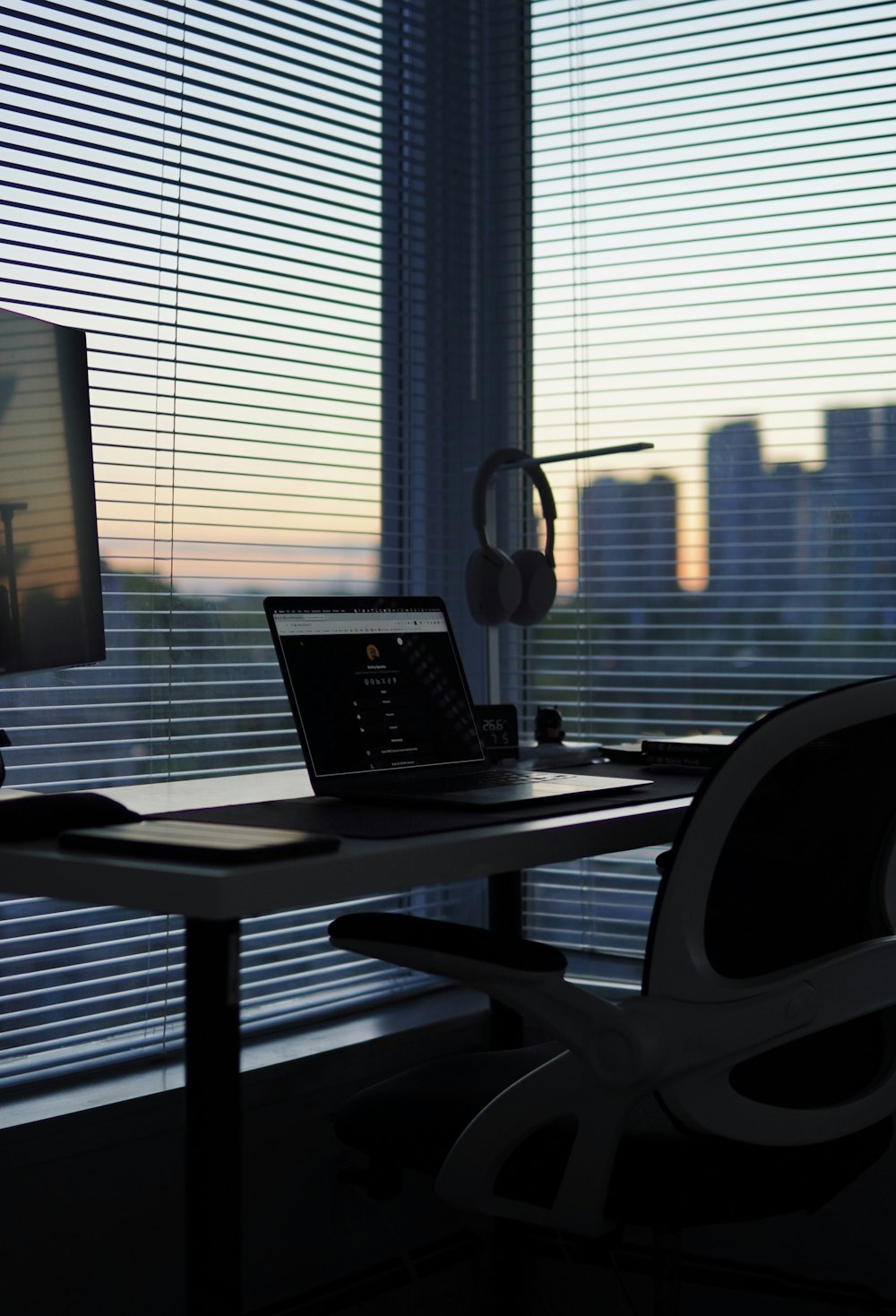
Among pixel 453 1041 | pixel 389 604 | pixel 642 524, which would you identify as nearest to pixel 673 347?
pixel 642 524

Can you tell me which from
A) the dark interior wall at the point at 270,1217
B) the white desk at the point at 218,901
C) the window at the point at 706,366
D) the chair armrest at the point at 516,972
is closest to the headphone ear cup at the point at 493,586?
the window at the point at 706,366

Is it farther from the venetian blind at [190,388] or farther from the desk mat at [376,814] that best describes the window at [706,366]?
the desk mat at [376,814]

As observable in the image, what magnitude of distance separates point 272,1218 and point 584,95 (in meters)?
2.10

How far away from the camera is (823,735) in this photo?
131cm

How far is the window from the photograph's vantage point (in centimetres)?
243

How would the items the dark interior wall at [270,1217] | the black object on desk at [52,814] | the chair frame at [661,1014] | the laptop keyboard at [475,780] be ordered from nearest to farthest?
the chair frame at [661,1014]
the black object on desk at [52,814]
the laptop keyboard at [475,780]
the dark interior wall at [270,1217]

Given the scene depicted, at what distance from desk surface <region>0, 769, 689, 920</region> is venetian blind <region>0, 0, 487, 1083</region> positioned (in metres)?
0.57

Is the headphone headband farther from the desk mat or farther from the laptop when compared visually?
the desk mat

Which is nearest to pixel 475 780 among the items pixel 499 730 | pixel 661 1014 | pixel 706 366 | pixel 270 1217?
pixel 499 730

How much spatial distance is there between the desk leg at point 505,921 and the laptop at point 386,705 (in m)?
0.34

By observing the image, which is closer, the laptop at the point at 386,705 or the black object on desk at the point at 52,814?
the black object on desk at the point at 52,814

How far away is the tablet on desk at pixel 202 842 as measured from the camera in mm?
1220

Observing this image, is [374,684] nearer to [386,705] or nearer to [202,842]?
[386,705]

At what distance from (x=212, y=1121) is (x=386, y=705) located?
76cm
